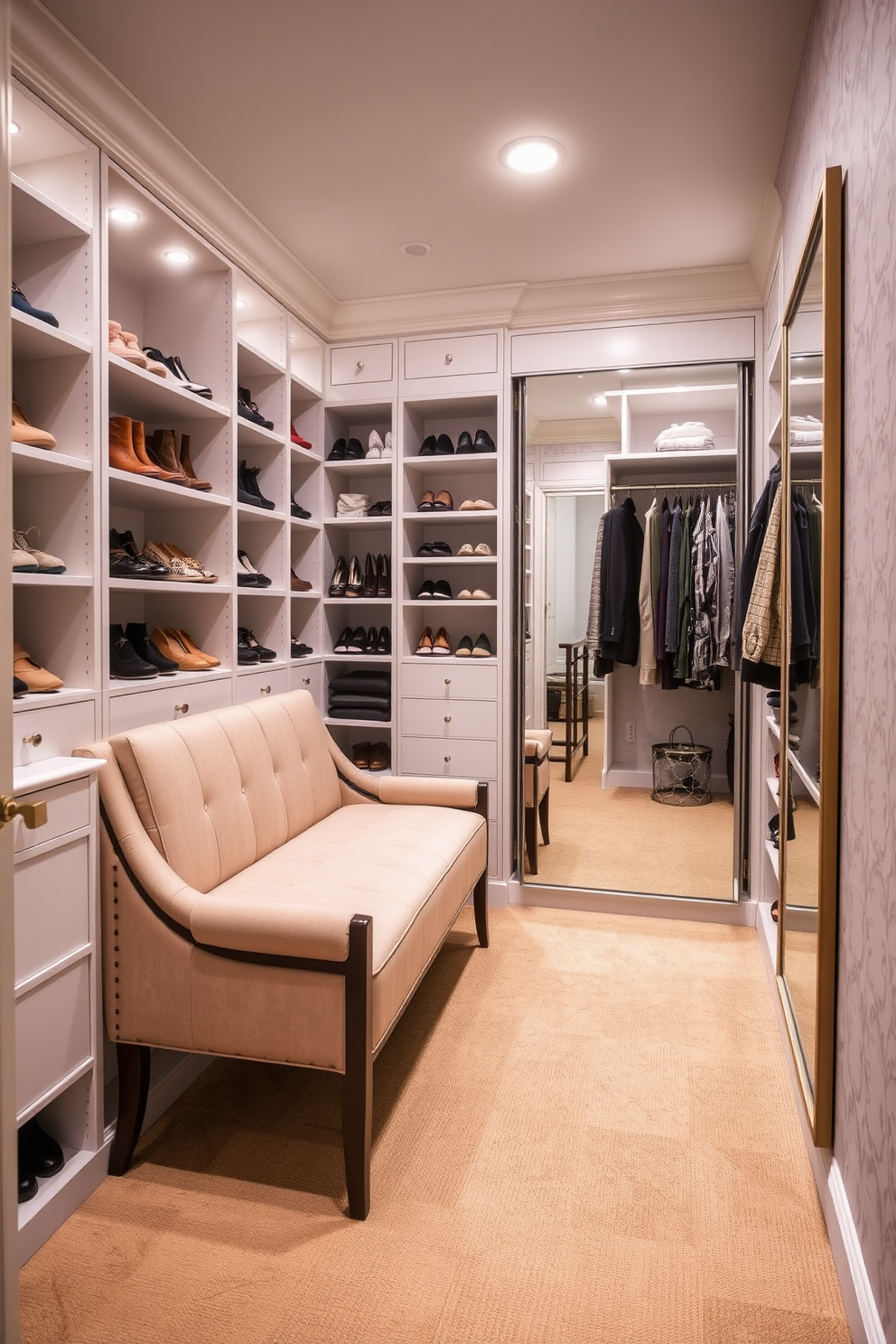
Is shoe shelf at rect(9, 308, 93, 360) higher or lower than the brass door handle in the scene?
higher

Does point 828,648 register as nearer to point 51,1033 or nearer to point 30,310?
point 51,1033

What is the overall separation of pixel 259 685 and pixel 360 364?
1627 mm

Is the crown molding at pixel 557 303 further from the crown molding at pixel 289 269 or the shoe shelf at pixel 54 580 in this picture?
the shoe shelf at pixel 54 580

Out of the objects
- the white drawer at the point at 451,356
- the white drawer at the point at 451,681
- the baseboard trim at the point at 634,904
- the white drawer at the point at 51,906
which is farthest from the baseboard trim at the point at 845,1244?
the white drawer at the point at 451,356

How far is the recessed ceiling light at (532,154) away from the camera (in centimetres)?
249

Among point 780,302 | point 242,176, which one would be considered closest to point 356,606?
point 242,176

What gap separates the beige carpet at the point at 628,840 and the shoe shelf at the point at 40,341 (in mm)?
2439

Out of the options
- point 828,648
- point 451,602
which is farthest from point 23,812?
point 451,602

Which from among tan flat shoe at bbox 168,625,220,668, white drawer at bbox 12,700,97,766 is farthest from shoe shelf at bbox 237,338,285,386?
white drawer at bbox 12,700,97,766

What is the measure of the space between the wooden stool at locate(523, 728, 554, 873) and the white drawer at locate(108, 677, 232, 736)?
1.44 metres

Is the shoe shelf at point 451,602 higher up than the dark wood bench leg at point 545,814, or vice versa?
the shoe shelf at point 451,602

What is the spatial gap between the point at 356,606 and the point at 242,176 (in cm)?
198

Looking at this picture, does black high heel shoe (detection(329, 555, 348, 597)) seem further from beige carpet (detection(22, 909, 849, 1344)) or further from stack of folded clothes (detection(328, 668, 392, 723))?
beige carpet (detection(22, 909, 849, 1344))

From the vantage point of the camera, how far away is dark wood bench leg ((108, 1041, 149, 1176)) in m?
1.97
